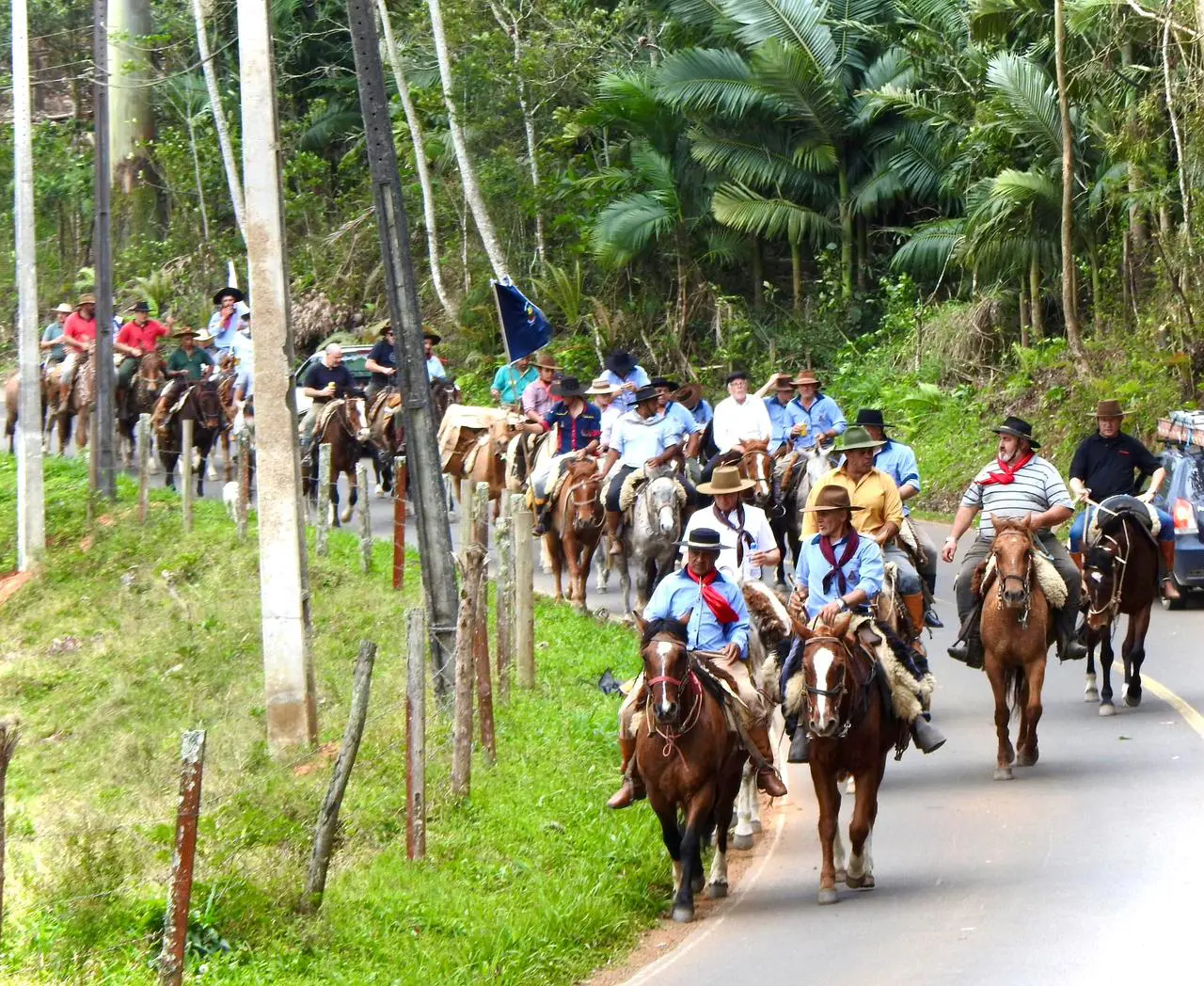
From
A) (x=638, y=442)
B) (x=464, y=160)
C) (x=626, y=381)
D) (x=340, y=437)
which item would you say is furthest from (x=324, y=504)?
(x=464, y=160)

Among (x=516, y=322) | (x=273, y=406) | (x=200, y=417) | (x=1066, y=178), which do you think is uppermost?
(x=1066, y=178)

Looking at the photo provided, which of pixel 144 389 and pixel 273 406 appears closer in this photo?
pixel 273 406

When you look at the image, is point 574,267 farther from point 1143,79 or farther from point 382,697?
point 382,697

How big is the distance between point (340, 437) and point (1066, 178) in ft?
41.0

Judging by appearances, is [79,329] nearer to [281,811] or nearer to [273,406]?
[273,406]

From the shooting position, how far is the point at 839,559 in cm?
1272

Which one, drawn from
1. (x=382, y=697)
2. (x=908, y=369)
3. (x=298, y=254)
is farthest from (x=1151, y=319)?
(x=298, y=254)

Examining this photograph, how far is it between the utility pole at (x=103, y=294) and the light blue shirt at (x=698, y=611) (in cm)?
1742

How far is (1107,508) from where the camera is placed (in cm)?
1733

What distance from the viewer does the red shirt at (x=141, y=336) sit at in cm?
3147

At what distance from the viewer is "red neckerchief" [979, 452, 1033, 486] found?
15242mm

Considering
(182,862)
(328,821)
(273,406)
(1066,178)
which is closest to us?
(182,862)

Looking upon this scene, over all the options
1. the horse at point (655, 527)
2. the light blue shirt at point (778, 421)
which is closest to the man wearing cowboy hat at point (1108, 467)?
the horse at point (655, 527)

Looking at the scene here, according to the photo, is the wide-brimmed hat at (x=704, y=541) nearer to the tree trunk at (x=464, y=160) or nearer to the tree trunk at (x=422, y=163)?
the tree trunk at (x=464, y=160)
